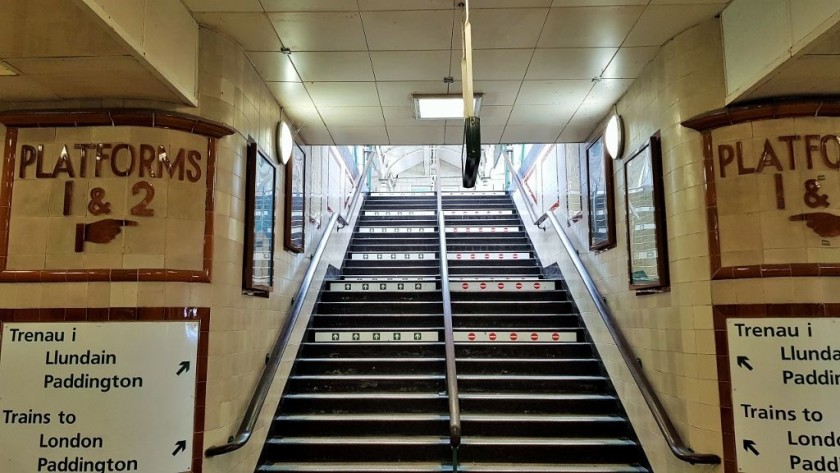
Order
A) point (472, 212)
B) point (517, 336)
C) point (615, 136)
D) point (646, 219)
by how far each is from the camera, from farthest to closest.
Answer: point (472, 212), point (517, 336), point (615, 136), point (646, 219)

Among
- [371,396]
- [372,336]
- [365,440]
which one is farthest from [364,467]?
[372,336]

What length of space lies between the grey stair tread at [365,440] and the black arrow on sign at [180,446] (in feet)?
4.10

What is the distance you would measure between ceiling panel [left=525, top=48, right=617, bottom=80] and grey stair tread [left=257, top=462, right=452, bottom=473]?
113 inches

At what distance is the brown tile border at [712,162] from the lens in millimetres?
2750

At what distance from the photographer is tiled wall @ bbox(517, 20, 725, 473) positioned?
297 cm

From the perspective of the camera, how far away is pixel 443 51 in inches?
134

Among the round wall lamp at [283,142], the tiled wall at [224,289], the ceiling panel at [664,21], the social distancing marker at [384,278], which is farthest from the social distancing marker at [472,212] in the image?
the ceiling panel at [664,21]

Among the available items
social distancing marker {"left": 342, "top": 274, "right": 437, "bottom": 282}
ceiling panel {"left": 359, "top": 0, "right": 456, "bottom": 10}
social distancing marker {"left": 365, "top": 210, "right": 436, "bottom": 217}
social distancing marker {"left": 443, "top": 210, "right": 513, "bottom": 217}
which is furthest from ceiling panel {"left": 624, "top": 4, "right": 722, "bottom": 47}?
social distancing marker {"left": 365, "top": 210, "right": 436, "bottom": 217}

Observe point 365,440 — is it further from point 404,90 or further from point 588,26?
point 588,26

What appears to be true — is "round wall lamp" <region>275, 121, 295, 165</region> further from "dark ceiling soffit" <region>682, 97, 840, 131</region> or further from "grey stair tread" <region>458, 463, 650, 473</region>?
"dark ceiling soffit" <region>682, 97, 840, 131</region>

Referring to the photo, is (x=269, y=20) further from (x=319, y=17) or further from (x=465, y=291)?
(x=465, y=291)

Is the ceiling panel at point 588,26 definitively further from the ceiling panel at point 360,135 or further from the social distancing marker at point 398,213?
the social distancing marker at point 398,213

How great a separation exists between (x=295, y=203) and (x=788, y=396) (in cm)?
375

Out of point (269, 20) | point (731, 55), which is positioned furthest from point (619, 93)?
point (269, 20)
